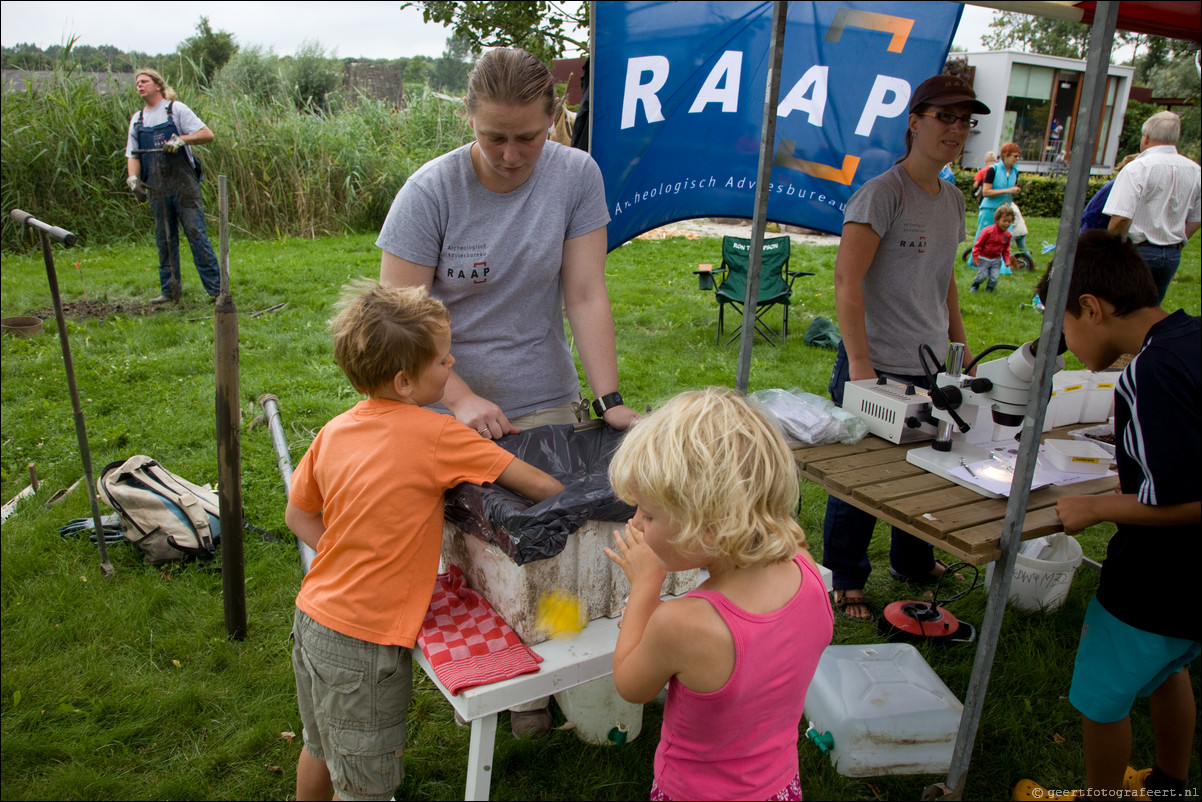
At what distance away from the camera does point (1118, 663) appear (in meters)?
1.95

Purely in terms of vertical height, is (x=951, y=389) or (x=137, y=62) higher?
(x=137, y=62)

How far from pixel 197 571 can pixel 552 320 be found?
82.4 inches

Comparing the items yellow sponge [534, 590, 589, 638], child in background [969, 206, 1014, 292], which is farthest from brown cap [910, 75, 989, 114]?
child in background [969, 206, 1014, 292]

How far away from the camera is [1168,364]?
5.67 feet

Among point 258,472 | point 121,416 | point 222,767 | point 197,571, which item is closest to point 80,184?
point 121,416

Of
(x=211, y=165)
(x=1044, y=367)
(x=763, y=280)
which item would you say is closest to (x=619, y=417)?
(x=1044, y=367)

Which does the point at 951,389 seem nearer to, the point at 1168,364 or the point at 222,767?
the point at 1168,364

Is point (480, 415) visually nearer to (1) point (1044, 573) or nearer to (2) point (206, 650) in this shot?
(2) point (206, 650)

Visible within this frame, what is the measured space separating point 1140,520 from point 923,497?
504mm

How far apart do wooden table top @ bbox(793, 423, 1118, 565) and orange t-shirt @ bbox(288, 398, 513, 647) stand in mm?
1081

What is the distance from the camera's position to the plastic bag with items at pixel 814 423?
8.32ft

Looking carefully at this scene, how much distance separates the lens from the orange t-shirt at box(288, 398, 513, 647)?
1.62 metres

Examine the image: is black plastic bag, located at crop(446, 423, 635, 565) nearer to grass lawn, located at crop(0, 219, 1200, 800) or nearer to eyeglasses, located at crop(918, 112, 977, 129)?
grass lawn, located at crop(0, 219, 1200, 800)

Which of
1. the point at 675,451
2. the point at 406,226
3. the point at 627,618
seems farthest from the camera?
the point at 406,226
